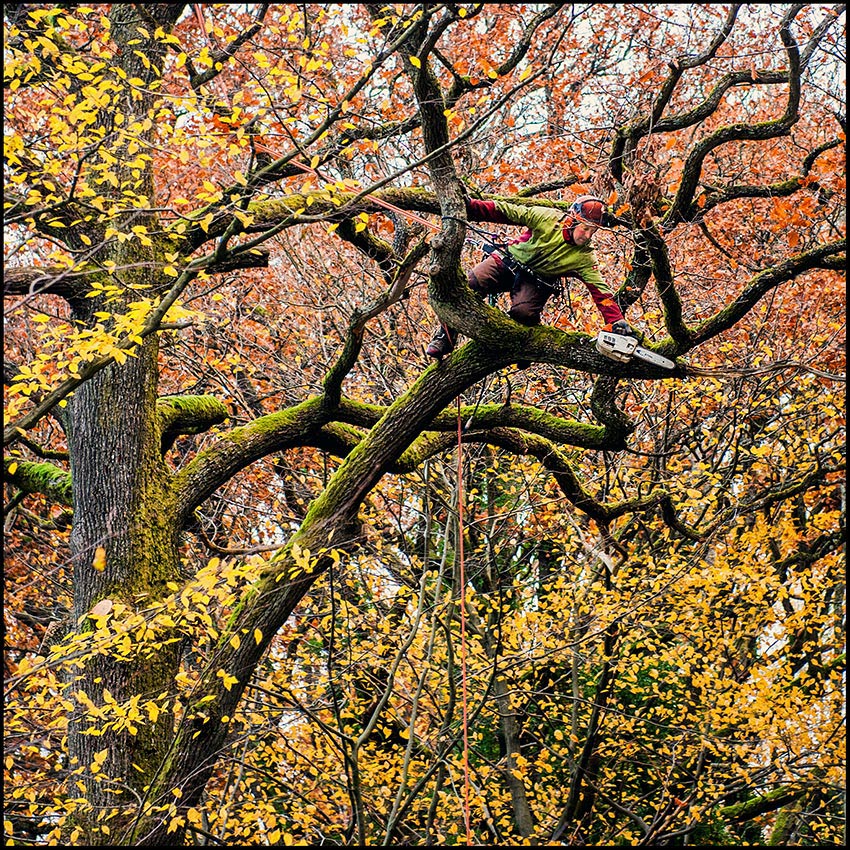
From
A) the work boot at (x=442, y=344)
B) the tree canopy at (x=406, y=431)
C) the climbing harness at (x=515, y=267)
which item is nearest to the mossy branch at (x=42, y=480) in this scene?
the tree canopy at (x=406, y=431)

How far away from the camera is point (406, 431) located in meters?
5.98

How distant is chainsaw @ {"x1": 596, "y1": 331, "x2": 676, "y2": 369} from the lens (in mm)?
5203

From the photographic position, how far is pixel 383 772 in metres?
10.3

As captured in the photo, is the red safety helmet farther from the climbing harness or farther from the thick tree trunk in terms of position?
the thick tree trunk

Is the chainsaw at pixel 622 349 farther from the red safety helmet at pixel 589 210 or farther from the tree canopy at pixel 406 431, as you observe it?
the red safety helmet at pixel 589 210

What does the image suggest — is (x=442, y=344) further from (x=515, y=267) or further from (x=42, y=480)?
(x=42, y=480)

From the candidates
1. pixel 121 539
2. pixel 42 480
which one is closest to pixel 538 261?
pixel 121 539

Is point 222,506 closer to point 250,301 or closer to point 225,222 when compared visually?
point 250,301

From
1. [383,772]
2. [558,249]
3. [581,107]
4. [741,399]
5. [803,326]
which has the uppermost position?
[581,107]

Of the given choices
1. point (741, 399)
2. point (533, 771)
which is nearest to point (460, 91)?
point (741, 399)

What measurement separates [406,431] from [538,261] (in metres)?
1.35

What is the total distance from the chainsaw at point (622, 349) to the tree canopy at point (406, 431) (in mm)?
161

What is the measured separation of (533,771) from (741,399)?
18.3ft

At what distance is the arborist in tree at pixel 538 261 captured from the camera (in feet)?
17.7
